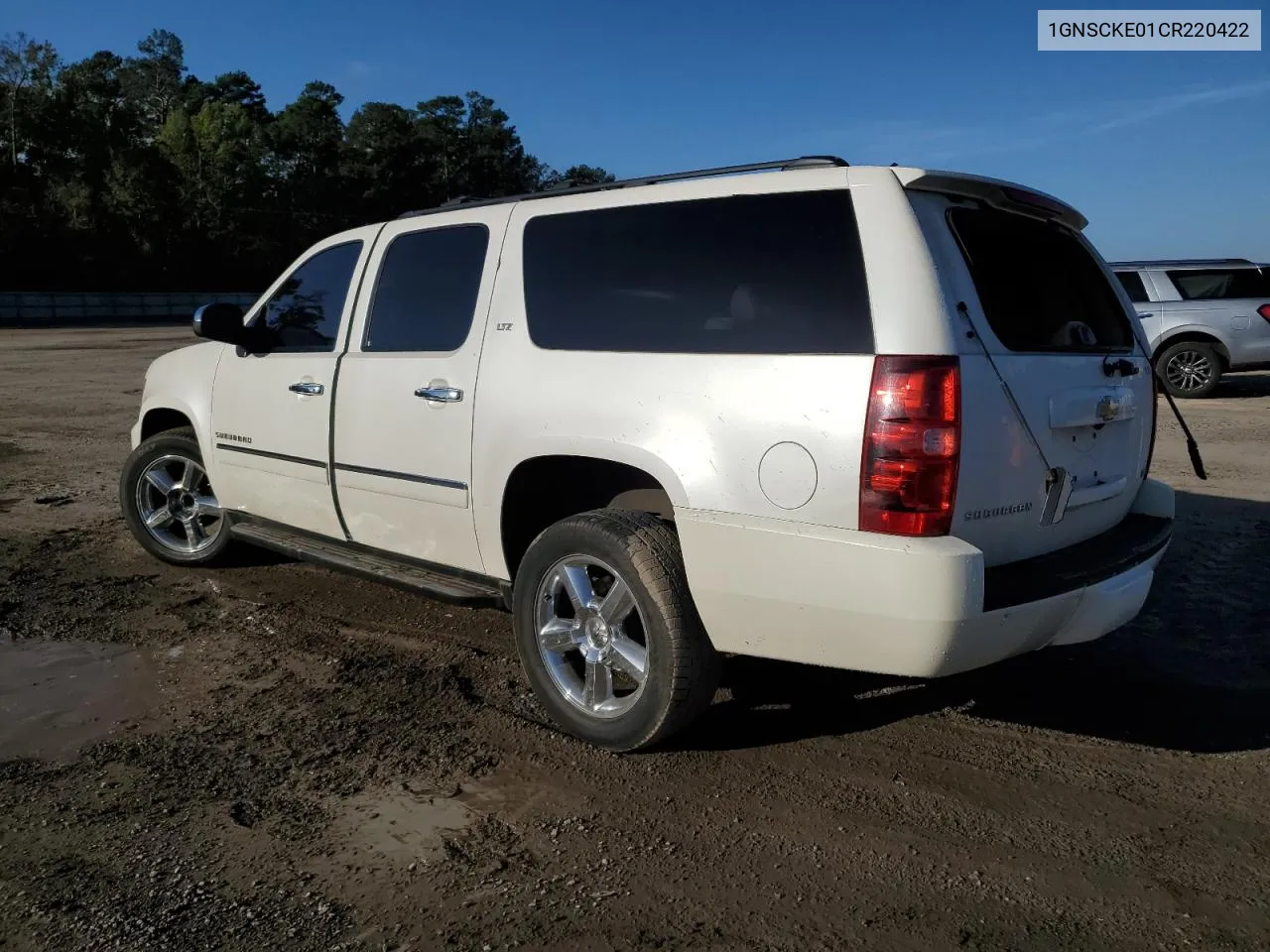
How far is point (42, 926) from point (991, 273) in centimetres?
327

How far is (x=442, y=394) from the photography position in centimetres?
414

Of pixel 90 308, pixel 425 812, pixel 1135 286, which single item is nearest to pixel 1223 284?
pixel 1135 286

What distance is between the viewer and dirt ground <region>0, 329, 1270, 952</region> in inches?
107

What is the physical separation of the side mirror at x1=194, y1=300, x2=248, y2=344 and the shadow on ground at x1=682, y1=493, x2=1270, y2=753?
9.45 feet

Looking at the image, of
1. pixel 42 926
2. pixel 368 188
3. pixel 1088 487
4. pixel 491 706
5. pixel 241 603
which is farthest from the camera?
pixel 368 188

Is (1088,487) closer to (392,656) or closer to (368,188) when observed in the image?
(392,656)

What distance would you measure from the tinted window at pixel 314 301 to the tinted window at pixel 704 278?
125 centimetres

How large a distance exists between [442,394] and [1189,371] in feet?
44.5

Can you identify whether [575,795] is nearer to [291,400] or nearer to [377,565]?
[377,565]

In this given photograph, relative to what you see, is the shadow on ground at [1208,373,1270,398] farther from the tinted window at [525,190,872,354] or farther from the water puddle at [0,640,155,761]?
the water puddle at [0,640,155,761]

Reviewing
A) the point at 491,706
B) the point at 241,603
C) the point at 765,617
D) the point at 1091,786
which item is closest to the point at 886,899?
the point at 765,617

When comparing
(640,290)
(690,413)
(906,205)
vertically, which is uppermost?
(906,205)

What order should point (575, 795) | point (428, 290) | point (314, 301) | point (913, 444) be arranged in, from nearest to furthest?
1. point (913, 444)
2. point (575, 795)
3. point (428, 290)
4. point (314, 301)

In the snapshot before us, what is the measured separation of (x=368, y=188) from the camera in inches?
2889
